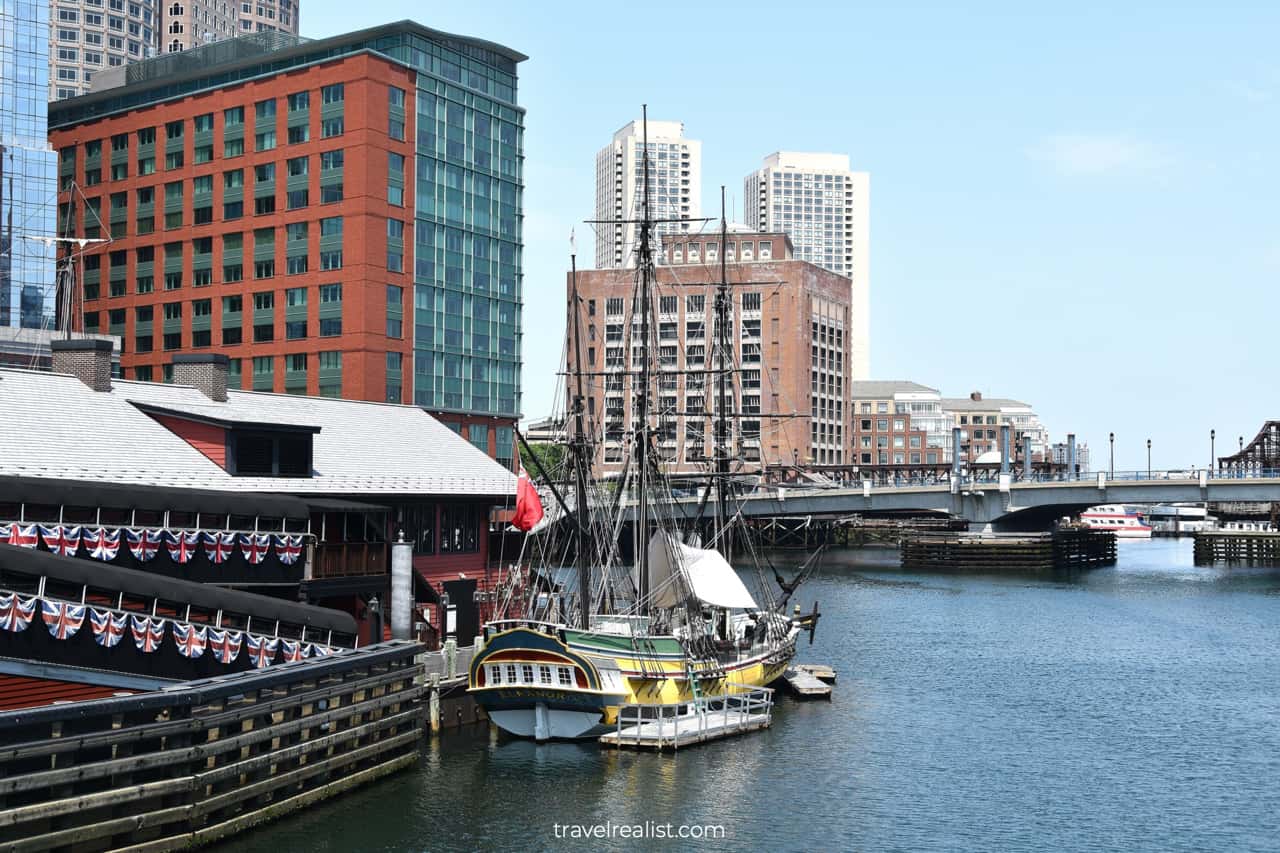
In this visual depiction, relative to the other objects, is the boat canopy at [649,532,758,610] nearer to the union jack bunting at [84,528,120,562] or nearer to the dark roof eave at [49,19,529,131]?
the union jack bunting at [84,528,120,562]

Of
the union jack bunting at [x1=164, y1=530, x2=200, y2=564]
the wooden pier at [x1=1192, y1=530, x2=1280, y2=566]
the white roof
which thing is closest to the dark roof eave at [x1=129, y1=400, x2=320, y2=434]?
the white roof

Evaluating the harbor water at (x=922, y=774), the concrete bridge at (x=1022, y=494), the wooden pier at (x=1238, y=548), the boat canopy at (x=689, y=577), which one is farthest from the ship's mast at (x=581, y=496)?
the wooden pier at (x=1238, y=548)

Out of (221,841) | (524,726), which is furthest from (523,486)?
(221,841)

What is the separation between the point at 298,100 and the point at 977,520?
76470 mm

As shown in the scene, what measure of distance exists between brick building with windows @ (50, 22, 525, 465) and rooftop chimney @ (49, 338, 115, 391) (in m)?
60.3

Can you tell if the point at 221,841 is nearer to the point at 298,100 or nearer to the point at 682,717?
the point at 682,717

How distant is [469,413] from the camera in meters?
121

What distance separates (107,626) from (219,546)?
8.03 metres

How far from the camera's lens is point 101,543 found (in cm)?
3966

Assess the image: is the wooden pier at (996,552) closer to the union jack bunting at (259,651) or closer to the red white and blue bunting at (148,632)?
the red white and blue bunting at (148,632)

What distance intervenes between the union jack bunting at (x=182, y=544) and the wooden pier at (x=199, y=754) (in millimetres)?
5174

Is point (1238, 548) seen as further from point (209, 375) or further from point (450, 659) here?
point (209, 375)

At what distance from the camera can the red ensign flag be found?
53.1 metres

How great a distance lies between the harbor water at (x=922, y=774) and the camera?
40.1 meters
